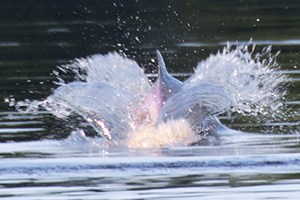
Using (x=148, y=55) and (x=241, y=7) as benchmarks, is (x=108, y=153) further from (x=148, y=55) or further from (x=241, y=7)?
(x=241, y=7)

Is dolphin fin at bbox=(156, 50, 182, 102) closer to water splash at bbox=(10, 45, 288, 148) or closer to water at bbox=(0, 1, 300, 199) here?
water splash at bbox=(10, 45, 288, 148)

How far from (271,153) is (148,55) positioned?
1023cm

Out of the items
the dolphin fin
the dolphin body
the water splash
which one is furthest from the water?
the dolphin fin

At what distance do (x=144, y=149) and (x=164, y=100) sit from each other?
2.15 m

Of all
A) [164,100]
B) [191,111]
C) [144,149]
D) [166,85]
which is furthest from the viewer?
[166,85]

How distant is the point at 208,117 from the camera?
57.1 feet

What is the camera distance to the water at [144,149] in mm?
13188

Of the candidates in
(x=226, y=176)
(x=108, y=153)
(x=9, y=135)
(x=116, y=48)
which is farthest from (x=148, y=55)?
(x=226, y=176)

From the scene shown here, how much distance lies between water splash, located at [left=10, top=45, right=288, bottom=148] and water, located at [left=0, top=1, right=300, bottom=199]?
0.13 m

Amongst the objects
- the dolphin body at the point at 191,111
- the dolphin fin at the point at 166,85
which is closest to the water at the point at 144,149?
the dolphin body at the point at 191,111

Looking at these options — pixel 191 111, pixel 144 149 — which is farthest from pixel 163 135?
pixel 144 149

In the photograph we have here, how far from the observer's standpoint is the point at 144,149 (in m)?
15.5

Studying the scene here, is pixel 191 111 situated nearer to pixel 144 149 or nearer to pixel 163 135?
pixel 163 135

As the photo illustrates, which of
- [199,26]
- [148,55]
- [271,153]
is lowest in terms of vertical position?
[271,153]
